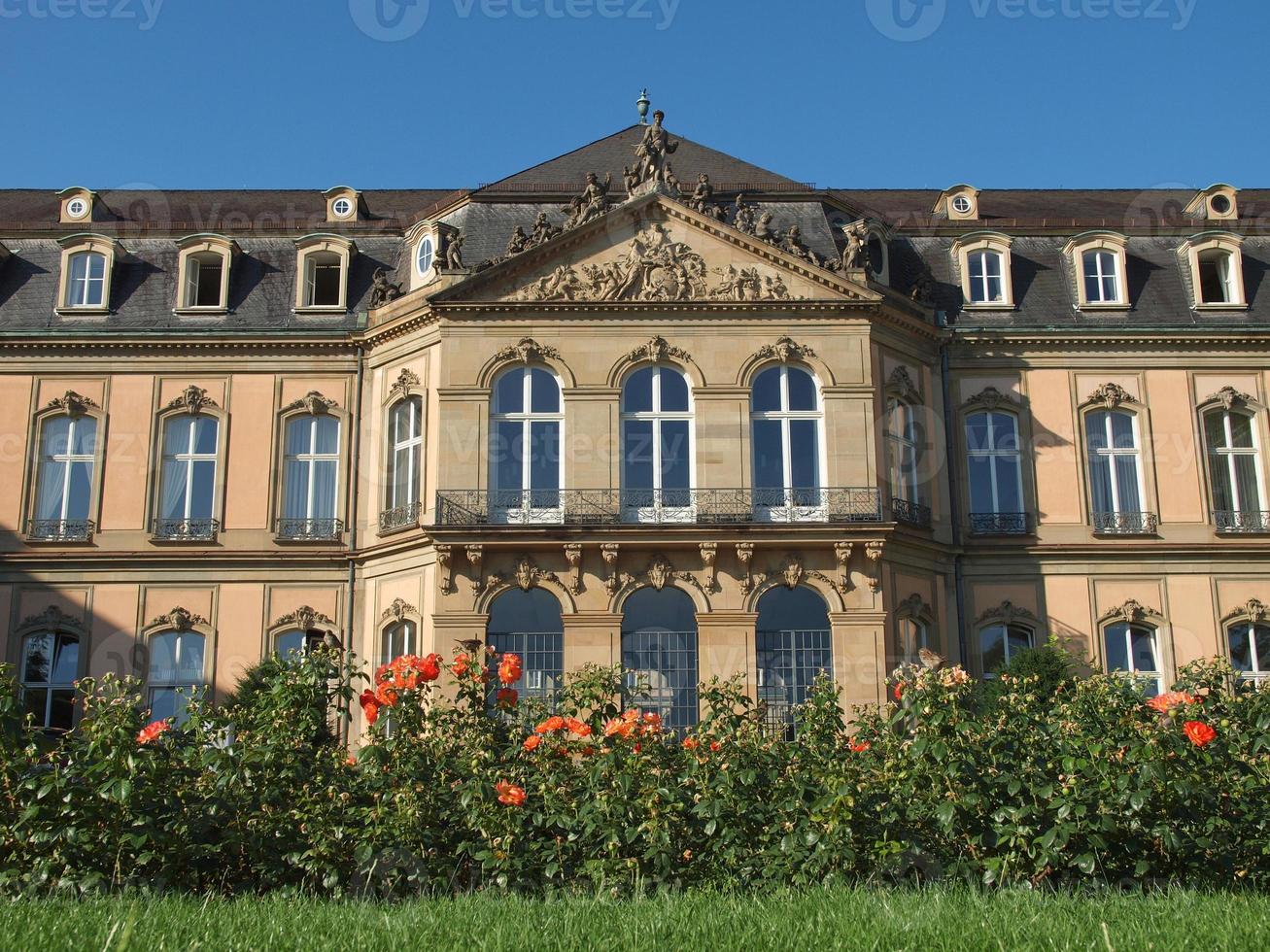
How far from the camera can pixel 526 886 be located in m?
10.8

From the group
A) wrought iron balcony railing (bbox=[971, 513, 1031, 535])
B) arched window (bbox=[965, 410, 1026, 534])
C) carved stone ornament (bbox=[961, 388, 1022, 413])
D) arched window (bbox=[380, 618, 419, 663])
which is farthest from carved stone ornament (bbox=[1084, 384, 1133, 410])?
arched window (bbox=[380, 618, 419, 663])

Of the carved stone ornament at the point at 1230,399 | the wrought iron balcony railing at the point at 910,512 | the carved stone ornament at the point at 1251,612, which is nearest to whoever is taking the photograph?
the wrought iron balcony railing at the point at 910,512

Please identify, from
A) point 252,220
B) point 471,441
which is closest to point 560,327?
point 471,441

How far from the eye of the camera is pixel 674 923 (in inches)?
335

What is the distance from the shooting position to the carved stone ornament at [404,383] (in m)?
27.8

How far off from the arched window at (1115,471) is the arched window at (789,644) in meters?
7.41

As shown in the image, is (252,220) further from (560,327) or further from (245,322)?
(560,327)

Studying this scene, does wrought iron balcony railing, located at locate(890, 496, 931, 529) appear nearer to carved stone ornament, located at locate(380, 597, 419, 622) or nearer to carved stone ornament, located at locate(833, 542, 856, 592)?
carved stone ornament, located at locate(833, 542, 856, 592)

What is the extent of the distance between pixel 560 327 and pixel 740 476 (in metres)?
4.62

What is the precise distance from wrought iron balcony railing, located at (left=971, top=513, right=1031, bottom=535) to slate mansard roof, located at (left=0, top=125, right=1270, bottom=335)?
4.31 meters

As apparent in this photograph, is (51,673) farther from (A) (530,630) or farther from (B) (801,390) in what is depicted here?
(B) (801,390)

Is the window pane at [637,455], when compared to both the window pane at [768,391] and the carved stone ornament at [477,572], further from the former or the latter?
the carved stone ornament at [477,572]

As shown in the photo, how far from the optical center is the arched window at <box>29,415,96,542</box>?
1126 inches

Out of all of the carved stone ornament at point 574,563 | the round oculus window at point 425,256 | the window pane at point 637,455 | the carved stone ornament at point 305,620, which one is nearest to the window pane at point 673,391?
the window pane at point 637,455
